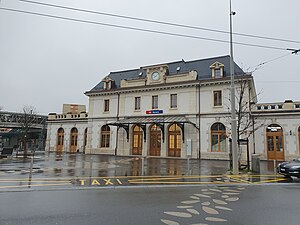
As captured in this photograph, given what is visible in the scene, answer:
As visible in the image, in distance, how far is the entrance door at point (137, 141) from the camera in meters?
29.1

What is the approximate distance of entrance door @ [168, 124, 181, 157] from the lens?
2675 cm

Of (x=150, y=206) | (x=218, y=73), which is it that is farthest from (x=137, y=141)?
(x=150, y=206)

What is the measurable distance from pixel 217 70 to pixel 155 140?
11.1 m

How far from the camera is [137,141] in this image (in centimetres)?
2956

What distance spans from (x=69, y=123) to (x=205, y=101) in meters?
22.0

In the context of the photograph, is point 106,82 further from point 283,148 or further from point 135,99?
point 283,148

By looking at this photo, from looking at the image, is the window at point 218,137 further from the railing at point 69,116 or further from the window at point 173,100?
the railing at point 69,116

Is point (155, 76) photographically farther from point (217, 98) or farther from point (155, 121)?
point (217, 98)

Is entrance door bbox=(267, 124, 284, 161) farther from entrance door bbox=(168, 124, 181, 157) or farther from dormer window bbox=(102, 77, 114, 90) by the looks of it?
dormer window bbox=(102, 77, 114, 90)

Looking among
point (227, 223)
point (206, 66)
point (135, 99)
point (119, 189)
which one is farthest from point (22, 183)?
point (206, 66)

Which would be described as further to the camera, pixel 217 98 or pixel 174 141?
pixel 174 141

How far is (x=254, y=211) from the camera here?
5.94 metres

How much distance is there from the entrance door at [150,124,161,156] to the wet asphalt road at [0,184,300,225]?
19.1 metres

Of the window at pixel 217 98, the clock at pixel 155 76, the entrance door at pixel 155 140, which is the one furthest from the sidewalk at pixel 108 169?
the clock at pixel 155 76
